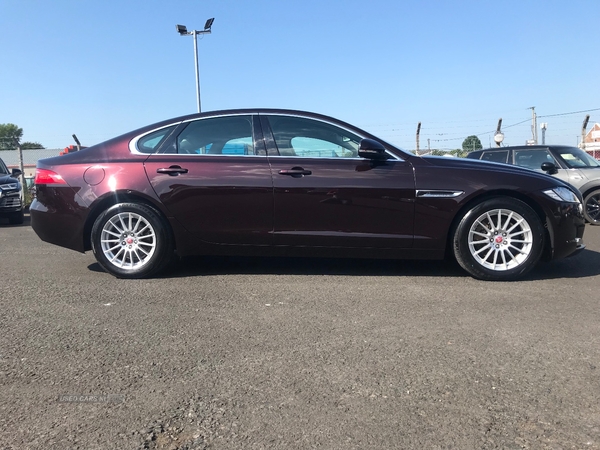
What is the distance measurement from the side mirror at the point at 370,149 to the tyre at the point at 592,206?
6284 mm

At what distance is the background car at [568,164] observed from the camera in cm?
930

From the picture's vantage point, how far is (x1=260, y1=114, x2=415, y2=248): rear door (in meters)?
4.72

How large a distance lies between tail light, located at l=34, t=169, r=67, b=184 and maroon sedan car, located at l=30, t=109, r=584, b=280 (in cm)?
1

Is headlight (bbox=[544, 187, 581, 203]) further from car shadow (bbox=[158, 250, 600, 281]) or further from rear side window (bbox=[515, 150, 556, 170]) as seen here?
rear side window (bbox=[515, 150, 556, 170])

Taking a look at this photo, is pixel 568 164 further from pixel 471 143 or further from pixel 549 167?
pixel 471 143

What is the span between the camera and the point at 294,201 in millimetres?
4762

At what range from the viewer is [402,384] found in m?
2.59

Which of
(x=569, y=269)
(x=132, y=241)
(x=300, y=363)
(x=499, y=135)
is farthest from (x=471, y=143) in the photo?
(x=300, y=363)

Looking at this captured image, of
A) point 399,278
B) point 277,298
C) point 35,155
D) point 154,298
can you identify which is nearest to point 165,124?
point 154,298

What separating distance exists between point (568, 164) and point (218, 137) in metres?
7.17

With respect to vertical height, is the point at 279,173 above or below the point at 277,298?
above

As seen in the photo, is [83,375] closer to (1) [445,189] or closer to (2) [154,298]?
(2) [154,298]

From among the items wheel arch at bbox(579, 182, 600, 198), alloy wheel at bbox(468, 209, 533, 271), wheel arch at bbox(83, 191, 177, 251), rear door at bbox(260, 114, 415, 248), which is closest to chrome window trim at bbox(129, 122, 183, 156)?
wheel arch at bbox(83, 191, 177, 251)

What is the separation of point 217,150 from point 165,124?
0.58 meters
